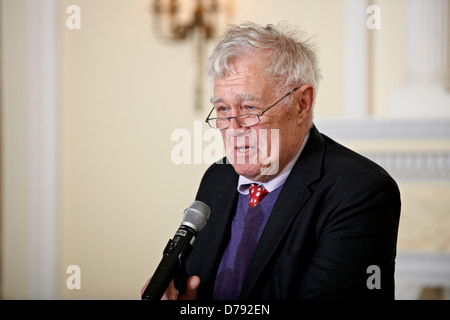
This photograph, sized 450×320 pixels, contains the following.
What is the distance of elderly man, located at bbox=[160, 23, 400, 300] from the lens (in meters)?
1.25

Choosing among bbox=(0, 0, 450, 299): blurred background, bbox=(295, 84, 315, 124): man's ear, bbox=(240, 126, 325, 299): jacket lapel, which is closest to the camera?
bbox=(240, 126, 325, 299): jacket lapel

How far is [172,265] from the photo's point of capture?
1081 millimetres

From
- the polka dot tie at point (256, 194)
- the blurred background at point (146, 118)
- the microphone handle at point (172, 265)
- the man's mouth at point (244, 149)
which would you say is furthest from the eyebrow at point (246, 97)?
the blurred background at point (146, 118)

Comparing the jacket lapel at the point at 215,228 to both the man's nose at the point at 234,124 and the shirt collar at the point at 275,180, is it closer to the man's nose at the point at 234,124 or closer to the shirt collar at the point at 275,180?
the shirt collar at the point at 275,180

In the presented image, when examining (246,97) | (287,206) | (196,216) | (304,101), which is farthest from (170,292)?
(304,101)

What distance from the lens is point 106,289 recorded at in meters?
2.30

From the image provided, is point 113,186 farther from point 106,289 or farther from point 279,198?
point 279,198

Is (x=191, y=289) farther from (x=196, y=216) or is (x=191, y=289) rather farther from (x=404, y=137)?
(x=404, y=137)

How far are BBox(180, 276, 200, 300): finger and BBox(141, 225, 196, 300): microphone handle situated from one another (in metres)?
0.04

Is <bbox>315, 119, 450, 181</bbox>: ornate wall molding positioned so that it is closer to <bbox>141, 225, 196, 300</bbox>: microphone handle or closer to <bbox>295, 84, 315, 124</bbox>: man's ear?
<bbox>295, 84, 315, 124</bbox>: man's ear

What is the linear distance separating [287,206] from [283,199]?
0.02 m

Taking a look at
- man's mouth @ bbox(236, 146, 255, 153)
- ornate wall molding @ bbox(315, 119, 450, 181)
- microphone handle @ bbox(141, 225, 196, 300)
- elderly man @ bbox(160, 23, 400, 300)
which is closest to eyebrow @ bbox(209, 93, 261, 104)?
elderly man @ bbox(160, 23, 400, 300)

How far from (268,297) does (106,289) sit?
1.18 meters

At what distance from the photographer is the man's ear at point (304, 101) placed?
4.66ft
